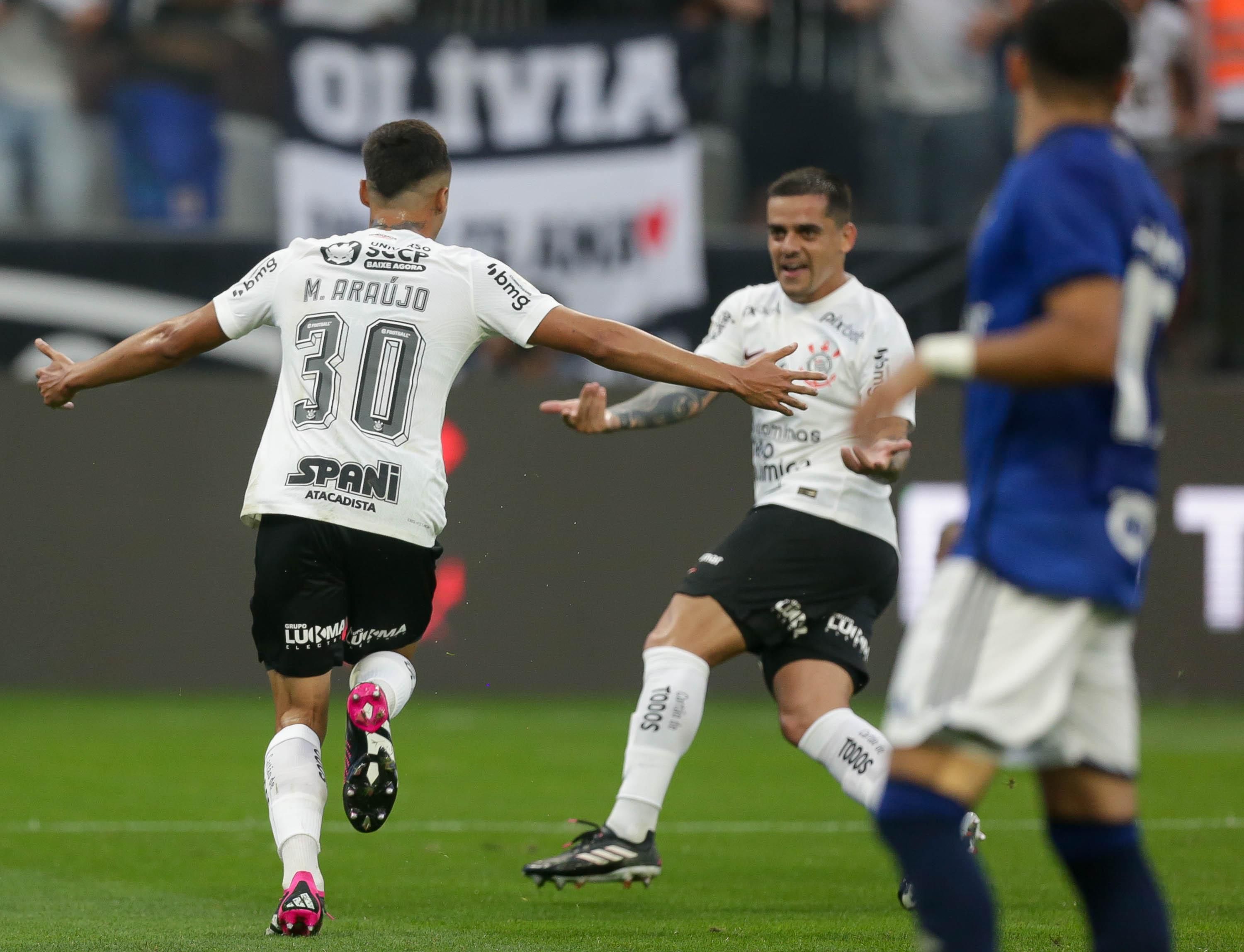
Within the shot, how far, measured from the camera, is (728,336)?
634 centimetres

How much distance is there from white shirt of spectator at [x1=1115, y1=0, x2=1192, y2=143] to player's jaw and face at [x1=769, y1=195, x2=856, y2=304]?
7409mm

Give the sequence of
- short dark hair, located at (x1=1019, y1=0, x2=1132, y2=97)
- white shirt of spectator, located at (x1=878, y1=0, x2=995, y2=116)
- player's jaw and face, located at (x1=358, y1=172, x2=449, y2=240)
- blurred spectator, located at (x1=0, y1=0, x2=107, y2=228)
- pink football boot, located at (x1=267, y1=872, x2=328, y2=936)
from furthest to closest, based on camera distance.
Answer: white shirt of spectator, located at (x1=878, y1=0, x2=995, y2=116) → blurred spectator, located at (x1=0, y1=0, x2=107, y2=228) → player's jaw and face, located at (x1=358, y1=172, x2=449, y2=240) → pink football boot, located at (x1=267, y1=872, x2=328, y2=936) → short dark hair, located at (x1=1019, y1=0, x2=1132, y2=97)

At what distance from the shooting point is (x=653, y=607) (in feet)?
40.1

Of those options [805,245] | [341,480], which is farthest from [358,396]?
[805,245]

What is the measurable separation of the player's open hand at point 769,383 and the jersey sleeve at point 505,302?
1.88ft

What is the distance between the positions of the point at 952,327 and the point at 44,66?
6719 mm

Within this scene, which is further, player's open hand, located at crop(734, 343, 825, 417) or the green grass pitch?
the green grass pitch

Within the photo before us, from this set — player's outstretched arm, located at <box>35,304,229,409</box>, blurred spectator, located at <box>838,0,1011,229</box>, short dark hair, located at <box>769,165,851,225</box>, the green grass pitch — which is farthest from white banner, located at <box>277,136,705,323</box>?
player's outstretched arm, located at <box>35,304,229,409</box>

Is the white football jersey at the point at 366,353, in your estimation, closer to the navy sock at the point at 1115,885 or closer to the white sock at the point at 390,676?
the white sock at the point at 390,676

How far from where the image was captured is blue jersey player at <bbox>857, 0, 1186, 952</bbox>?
313cm

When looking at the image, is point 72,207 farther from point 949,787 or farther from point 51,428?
point 949,787

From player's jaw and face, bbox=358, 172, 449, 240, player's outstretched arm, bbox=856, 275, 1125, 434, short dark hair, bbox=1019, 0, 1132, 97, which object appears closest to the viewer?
player's outstretched arm, bbox=856, 275, 1125, 434

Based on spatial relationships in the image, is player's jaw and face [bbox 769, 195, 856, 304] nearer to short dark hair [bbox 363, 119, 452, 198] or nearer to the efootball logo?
short dark hair [bbox 363, 119, 452, 198]

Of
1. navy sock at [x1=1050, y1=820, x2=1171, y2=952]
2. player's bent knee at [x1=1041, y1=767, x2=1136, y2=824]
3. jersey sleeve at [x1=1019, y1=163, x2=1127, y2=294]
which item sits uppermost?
jersey sleeve at [x1=1019, y1=163, x2=1127, y2=294]
